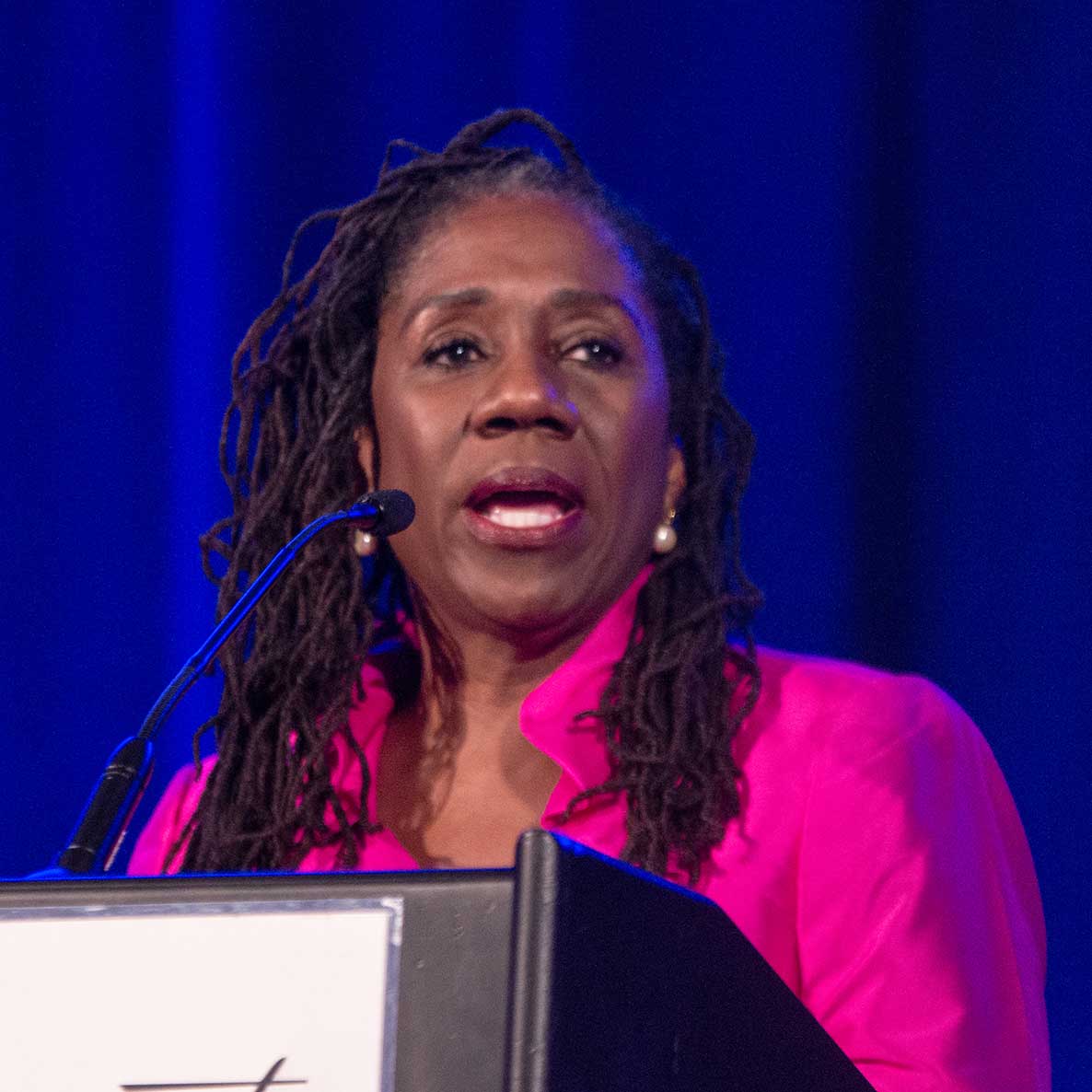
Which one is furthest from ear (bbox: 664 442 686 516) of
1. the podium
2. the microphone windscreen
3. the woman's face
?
the podium

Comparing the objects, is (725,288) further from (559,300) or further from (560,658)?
(560,658)

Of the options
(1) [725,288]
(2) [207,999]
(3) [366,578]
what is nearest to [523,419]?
(3) [366,578]

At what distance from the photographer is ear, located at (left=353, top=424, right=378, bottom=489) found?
1.67m

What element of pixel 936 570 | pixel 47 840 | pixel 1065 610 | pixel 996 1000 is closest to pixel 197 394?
pixel 47 840

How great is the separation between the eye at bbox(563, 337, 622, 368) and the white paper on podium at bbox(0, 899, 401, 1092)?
38.4 inches

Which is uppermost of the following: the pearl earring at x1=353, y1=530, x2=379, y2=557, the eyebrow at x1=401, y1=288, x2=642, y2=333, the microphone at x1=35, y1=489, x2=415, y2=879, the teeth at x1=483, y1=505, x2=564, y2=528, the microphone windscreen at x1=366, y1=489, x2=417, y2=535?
the eyebrow at x1=401, y1=288, x2=642, y2=333

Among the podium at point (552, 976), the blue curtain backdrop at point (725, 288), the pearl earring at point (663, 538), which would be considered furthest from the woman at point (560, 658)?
the podium at point (552, 976)

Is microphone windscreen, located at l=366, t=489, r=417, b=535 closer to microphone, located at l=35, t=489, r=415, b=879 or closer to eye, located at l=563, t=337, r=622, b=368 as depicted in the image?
microphone, located at l=35, t=489, r=415, b=879

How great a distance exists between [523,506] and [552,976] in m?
0.94

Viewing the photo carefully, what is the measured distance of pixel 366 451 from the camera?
1.69 metres

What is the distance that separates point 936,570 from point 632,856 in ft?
1.99

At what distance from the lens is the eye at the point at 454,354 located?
1562mm

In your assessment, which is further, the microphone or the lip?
the lip

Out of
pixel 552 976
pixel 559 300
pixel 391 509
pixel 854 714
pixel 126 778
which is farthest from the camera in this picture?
pixel 559 300
